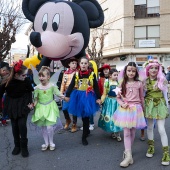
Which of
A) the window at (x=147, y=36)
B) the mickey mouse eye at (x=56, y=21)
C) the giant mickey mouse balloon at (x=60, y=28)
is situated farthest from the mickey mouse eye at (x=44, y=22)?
the window at (x=147, y=36)

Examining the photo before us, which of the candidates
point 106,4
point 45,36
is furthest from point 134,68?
point 106,4

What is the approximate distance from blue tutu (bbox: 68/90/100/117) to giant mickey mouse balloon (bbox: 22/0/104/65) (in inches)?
57.9

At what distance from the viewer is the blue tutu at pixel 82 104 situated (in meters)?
4.26

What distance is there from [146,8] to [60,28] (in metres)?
19.3

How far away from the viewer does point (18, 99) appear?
12.5 ft

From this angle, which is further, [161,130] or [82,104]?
[82,104]

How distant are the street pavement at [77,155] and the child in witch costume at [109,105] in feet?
0.85

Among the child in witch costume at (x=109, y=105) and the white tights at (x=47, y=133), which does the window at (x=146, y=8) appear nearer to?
the child in witch costume at (x=109, y=105)

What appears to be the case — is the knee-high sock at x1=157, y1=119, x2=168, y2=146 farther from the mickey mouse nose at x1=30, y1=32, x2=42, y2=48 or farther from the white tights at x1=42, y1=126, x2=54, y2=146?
the mickey mouse nose at x1=30, y1=32, x2=42, y2=48

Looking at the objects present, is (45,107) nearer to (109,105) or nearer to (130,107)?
(109,105)

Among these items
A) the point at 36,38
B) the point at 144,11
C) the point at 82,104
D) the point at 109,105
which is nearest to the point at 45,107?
the point at 82,104

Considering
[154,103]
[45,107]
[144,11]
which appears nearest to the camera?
[154,103]

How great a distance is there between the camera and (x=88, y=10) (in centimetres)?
590

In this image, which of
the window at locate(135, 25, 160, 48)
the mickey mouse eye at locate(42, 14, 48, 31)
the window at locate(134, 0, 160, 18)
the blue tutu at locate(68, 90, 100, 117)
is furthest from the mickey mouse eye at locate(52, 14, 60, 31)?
the window at locate(134, 0, 160, 18)
